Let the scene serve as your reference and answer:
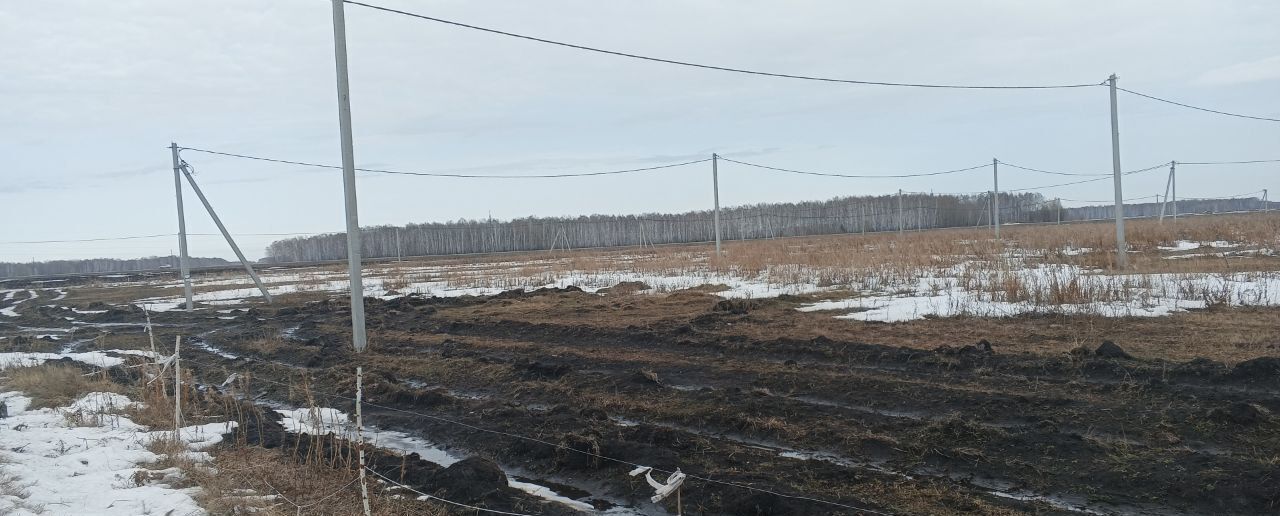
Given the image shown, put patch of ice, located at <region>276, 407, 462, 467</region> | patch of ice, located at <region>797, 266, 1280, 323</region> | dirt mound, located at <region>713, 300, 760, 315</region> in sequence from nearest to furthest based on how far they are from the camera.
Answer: patch of ice, located at <region>276, 407, 462, 467</region> < patch of ice, located at <region>797, 266, 1280, 323</region> < dirt mound, located at <region>713, 300, 760, 315</region>

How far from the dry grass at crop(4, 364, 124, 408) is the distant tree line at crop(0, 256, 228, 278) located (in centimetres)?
8624

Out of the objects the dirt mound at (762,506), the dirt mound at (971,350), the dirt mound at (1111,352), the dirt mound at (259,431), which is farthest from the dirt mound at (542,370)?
the dirt mound at (1111,352)

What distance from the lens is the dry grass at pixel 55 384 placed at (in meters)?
9.32

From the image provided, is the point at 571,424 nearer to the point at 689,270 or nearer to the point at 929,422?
the point at 929,422

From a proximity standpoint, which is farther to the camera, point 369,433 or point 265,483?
point 369,433

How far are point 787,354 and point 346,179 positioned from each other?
729cm

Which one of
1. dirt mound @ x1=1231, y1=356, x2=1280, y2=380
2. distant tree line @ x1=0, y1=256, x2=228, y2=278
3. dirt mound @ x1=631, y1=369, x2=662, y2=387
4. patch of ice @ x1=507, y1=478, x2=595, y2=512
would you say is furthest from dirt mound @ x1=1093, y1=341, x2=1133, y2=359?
distant tree line @ x1=0, y1=256, x2=228, y2=278

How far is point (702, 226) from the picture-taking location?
297 ft

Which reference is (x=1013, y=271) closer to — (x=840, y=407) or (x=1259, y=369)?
(x=1259, y=369)

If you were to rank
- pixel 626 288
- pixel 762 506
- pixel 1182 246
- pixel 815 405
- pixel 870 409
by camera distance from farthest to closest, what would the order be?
1. pixel 1182 246
2. pixel 626 288
3. pixel 815 405
4. pixel 870 409
5. pixel 762 506

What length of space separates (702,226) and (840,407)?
8370 cm

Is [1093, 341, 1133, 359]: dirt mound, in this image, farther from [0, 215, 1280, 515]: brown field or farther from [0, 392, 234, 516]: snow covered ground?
[0, 392, 234, 516]: snow covered ground

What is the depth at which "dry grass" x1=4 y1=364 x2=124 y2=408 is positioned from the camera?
932cm

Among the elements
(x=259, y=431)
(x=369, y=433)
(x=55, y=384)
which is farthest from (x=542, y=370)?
(x=55, y=384)
